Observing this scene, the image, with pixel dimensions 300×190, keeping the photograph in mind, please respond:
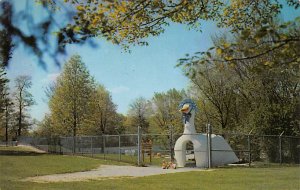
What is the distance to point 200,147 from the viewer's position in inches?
535

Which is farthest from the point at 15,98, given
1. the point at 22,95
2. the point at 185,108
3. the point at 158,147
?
the point at 158,147

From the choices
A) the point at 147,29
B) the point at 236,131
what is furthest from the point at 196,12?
the point at 236,131

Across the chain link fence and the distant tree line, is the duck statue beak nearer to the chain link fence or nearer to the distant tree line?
the chain link fence

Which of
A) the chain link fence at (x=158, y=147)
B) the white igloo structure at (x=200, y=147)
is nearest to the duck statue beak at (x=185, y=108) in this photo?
the white igloo structure at (x=200, y=147)

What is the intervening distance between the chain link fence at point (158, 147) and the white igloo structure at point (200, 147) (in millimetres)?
323

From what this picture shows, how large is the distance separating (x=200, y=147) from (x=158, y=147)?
525 cm

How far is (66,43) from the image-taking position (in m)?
4.26

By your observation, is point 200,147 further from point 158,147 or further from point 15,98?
point 15,98

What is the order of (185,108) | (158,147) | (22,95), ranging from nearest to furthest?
(22,95) < (185,108) < (158,147)

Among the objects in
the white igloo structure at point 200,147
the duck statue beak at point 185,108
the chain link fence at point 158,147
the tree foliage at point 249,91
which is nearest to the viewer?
the tree foliage at point 249,91

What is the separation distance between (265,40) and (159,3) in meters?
1.51

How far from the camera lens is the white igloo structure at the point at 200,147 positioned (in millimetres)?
13609

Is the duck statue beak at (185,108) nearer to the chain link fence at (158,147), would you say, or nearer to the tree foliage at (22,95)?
the chain link fence at (158,147)

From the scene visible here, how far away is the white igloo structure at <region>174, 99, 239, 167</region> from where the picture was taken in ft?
44.7
